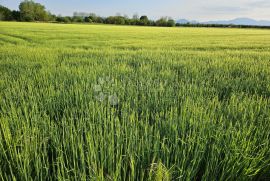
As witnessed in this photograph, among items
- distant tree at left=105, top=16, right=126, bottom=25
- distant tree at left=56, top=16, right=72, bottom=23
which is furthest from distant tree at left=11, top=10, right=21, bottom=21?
distant tree at left=105, top=16, right=126, bottom=25

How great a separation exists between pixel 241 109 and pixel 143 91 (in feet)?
3.22

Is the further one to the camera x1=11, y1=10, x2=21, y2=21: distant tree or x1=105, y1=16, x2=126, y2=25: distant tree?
x1=105, y1=16, x2=126, y2=25: distant tree

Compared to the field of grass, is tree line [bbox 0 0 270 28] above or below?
above

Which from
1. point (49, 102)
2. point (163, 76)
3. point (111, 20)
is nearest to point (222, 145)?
point (49, 102)

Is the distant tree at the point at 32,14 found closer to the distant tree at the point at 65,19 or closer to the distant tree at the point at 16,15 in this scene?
the distant tree at the point at 16,15

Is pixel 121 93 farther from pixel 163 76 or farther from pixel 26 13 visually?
pixel 26 13


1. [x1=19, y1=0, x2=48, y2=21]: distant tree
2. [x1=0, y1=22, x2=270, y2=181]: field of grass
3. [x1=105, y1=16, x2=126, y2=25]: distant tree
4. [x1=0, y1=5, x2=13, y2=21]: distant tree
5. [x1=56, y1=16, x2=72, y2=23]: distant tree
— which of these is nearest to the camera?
[x1=0, y1=22, x2=270, y2=181]: field of grass

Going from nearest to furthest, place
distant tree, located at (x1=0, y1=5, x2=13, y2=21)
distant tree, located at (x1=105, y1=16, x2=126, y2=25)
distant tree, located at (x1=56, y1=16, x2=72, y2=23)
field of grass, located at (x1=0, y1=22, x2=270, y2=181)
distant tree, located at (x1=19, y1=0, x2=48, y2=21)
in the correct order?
field of grass, located at (x1=0, y1=22, x2=270, y2=181)
distant tree, located at (x1=0, y1=5, x2=13, y2=21)
distant tree, located at (x1=19, y1=0, x2=48, y2=21)
distant tree, located at (x1=56, y1=16, x2=72, y2=23)
distant tree, located at (x1=105, y1=16, x2=126, y2=25)

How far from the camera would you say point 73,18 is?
7125 cm

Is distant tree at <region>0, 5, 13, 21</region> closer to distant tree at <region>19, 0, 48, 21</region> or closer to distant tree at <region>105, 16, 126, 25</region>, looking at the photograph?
distant tree at <region>19, 0, 48, 21</region>

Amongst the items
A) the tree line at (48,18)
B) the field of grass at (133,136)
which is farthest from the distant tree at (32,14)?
the field of grass at (133,136)

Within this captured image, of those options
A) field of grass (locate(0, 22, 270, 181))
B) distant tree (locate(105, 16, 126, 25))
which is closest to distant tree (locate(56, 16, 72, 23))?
distant tree (locate(105, 16, 126, 25))

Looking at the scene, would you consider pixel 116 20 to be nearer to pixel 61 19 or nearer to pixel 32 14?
pixel 61 19

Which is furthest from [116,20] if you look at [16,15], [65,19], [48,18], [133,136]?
[133,136]
